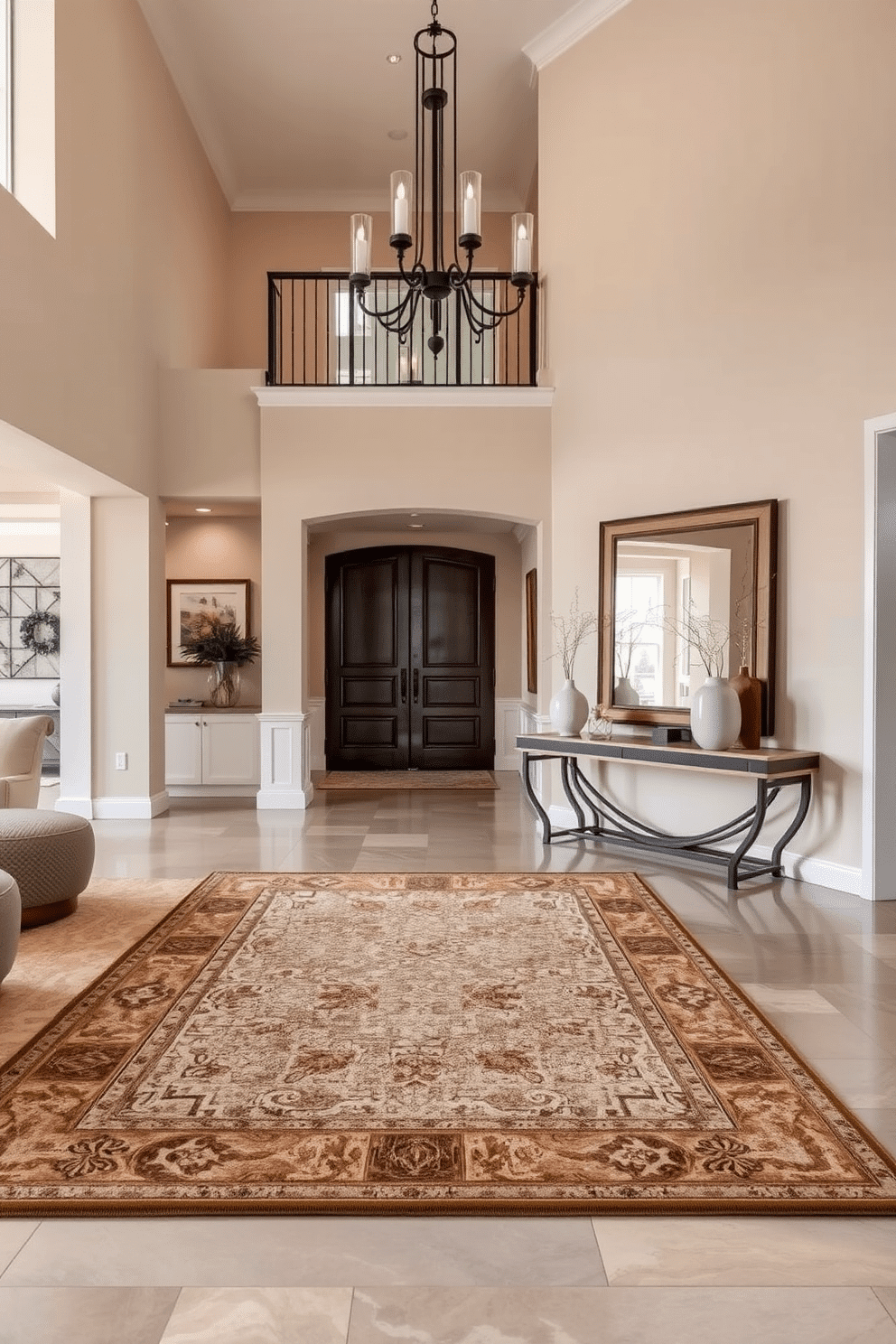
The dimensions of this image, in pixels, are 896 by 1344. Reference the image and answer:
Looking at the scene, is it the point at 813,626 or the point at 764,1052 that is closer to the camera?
the point at 764,1052

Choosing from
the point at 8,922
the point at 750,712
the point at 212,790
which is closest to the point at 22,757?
the point at 8,922

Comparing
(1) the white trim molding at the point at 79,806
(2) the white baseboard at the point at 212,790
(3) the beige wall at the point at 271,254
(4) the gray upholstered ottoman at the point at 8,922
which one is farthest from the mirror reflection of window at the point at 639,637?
(3) the beige wall at the point at 271,254

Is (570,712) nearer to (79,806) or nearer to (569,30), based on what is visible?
(79,806)

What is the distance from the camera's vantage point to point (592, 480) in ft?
23.4

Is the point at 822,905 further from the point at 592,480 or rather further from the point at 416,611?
the point at 416,611

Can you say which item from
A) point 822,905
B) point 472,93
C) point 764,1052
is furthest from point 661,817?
point 472,93

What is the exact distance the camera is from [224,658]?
903 cm

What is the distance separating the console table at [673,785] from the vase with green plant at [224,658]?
11.3 ft

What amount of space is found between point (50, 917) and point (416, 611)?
21.5ft

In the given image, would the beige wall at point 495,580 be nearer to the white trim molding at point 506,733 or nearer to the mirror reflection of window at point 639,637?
the white trim molding at point 506,733

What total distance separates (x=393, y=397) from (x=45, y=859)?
15.8ft

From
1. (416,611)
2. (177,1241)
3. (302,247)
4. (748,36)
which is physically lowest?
(177,1241)

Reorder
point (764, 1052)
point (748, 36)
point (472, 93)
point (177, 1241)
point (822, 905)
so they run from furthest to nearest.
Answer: point (472, 93) < point (748, 36) < point (822, 905) < point (764, 1052) < point (177, 1241)

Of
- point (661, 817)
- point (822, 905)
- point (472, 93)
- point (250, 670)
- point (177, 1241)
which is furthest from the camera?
point (250, 670)
